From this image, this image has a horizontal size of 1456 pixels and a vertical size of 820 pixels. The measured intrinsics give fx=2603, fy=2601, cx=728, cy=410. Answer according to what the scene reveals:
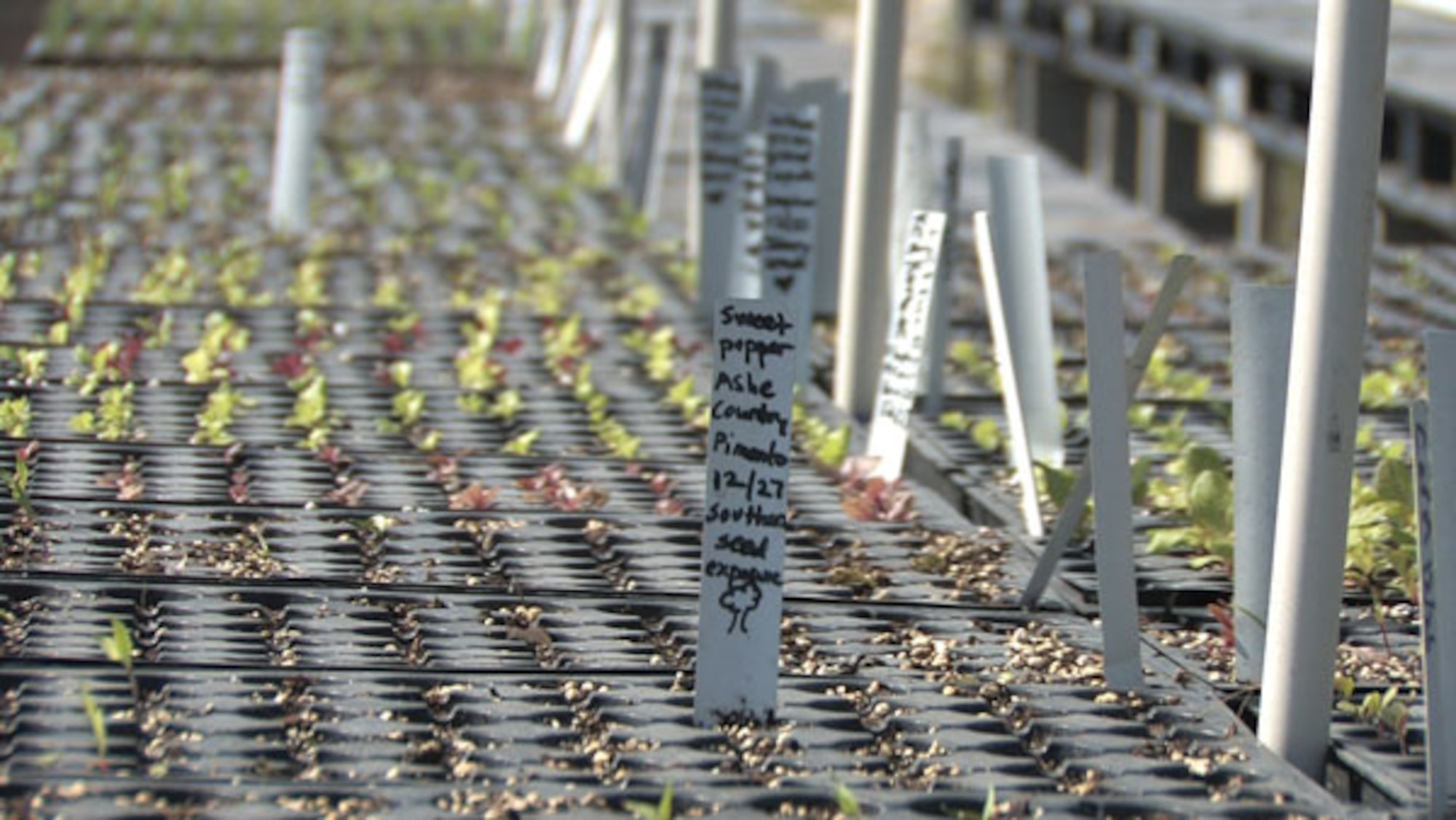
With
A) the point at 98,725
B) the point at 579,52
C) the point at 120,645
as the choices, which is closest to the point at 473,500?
the point at 120,645

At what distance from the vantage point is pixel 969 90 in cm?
2283

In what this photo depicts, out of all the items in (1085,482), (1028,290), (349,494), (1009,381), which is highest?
(1028,290)

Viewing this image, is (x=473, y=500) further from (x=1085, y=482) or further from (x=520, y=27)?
(x=520, y=27)

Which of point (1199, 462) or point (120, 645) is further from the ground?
point (1199, 462)

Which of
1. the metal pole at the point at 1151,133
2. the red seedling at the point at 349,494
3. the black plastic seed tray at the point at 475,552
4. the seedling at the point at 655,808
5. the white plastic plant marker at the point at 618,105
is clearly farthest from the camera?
the metal pole at the point at 1151,133

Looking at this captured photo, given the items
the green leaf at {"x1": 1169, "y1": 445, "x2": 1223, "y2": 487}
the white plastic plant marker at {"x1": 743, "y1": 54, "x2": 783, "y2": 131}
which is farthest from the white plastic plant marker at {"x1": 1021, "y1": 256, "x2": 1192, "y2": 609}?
the white plastic plant marker at {"x1": 743, "y1": 54, "x2": 783, "y2": 131}

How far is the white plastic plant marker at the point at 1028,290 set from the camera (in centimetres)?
611

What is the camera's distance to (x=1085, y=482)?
4.79 m

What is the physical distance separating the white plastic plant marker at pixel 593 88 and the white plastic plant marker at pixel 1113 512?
7.91 m

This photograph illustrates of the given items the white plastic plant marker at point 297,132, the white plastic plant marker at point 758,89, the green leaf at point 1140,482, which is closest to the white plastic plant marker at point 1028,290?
the green leaf at point 1140,482

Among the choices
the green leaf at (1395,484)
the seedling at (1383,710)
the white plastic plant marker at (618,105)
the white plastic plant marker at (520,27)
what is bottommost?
the seedling at (1383,710)

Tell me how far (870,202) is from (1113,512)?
252cm

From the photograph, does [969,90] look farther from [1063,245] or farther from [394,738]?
[394,738]

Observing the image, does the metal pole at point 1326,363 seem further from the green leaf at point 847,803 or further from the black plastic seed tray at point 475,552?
the black plastic seed tray at point 475,552
